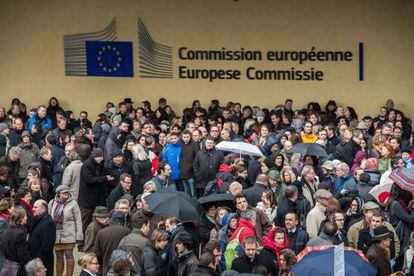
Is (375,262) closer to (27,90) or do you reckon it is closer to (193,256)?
(193,256)

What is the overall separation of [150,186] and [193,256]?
3050 millimetres

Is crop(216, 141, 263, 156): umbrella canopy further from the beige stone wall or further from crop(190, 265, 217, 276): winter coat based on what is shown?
the beige stone wall

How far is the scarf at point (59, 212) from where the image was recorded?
47.4ft

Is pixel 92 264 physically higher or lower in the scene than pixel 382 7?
lower

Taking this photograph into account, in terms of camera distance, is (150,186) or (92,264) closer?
(92,264)

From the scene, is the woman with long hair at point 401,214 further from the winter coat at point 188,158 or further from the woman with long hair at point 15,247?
the winter coat at point 188,158

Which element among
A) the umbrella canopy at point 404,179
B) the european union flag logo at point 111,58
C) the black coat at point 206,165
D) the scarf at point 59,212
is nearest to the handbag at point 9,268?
the scarf at point 59,212

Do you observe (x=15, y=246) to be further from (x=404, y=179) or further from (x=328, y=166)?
(x=328, y=166)

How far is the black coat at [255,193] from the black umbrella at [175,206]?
137 cm

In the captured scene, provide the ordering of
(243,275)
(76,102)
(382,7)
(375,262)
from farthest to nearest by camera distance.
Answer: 1. (76,102)
2. (382,7)
3. (375,262)
4. (243,275)

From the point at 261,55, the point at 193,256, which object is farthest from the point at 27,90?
the point at 193,256

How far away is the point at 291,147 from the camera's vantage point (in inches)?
691

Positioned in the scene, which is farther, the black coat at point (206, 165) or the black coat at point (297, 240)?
the black coat at point (206, 165)

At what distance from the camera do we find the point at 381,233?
11984 mm
